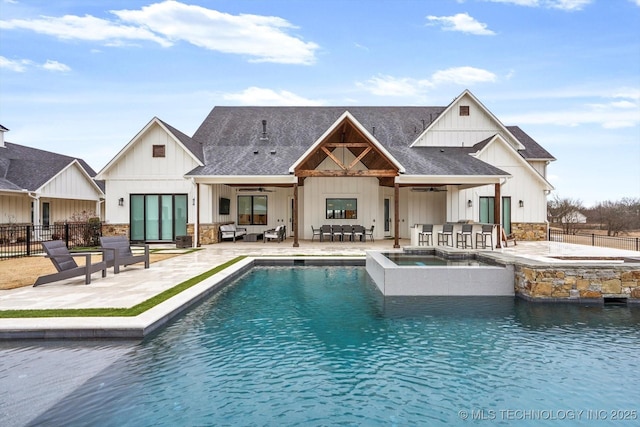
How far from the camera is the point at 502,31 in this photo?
70.0 feet

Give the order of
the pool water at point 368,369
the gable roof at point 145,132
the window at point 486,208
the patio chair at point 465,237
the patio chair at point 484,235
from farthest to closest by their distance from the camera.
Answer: the window at point 486,208 < the gable roof at point 145,132 < the patio chair at point 465,237 < the patio chair at point 484,235 < the pool water at point 368,369

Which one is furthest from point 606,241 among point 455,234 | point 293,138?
point 293,138

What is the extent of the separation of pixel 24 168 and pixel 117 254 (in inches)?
705

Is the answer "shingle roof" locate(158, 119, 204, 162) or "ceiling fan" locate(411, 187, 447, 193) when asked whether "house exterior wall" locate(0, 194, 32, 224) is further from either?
"ceiling fan" locate(411, 187, 447, 193)

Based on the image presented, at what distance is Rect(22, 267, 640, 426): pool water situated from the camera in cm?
396

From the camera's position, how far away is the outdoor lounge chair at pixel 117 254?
1027cm

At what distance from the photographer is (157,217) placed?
1966 cm

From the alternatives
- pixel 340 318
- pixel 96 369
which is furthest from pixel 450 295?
pixel 96 369

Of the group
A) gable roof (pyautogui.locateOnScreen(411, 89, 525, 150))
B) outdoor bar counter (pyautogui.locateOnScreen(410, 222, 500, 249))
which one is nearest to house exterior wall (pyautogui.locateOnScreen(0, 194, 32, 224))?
outdoor bar counter (pyautogui.locateOnScreen(410, 222, 500, 249))

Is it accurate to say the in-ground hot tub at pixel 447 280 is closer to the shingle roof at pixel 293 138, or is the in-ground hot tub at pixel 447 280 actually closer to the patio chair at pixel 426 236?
the patio chair at pixel 426 236

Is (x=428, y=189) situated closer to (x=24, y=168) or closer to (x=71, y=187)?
(x=71, y=187)

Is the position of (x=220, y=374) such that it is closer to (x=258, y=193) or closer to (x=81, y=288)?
(x=81, y=288)

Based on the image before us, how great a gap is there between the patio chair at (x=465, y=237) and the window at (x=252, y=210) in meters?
11.1

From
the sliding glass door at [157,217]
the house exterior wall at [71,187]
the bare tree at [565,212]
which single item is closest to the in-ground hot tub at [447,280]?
the sliding glass door at [157,217]
